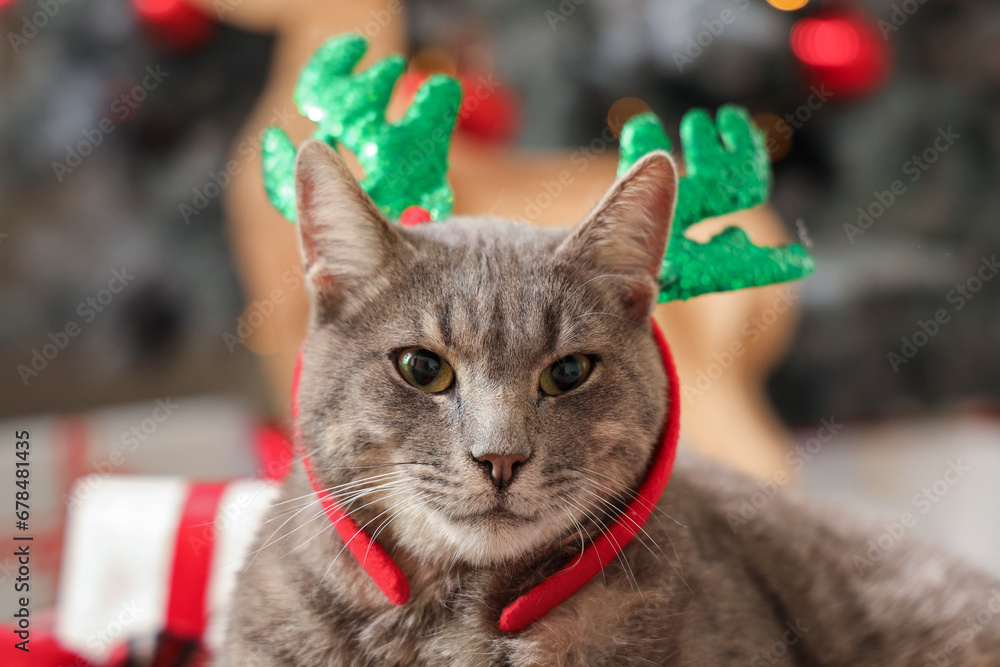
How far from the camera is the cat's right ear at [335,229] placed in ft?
2.53

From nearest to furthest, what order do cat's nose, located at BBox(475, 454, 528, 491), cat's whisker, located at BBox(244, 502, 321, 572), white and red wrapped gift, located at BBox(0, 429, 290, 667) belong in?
cat's nose, located at BBox(475, 454, 528, 491), cat's whisker, located at BBox(244, 502, 321, 572), white and red wrapped gift, located at BBox(0, 429, 290, 667)

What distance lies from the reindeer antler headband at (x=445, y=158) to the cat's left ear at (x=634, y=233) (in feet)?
0.15

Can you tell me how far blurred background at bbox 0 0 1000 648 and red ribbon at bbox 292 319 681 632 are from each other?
117 centimetres

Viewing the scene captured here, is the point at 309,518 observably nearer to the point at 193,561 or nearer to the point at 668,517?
the point at 668,517

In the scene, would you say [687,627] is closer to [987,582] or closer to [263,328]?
[987,582]

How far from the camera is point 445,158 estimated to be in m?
0.94

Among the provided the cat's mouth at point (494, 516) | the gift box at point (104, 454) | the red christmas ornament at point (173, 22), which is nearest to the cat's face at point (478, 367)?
the cat's mouth at point (494, 516)

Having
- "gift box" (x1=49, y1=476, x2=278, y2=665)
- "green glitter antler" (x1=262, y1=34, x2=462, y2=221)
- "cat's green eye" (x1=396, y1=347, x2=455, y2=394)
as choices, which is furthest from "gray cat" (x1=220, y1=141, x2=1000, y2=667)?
"gift box" (x1=49, y1=476, x2=278, y2=665)

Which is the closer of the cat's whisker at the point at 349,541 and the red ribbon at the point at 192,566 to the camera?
the cat's whisker at the point at 349,541

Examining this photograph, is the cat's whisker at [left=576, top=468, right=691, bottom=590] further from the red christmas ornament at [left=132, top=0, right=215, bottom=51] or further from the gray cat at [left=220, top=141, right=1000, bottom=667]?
the red christmas ornament at [left=132, top=0, right=215, bottom=51]

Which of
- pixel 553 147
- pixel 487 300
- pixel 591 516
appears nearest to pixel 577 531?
pixel 591 516

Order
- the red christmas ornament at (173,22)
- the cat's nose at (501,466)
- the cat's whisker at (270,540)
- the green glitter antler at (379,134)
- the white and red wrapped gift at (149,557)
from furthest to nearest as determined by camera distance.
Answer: the red christmas ornament at (173,22) < the white and red wrapped gift at (149,557) < the green glitter antler at (379,134) < the cat's whisker at (270,540) < the cat's nose at (501,466)

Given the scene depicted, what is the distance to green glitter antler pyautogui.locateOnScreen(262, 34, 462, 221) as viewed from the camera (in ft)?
3.01

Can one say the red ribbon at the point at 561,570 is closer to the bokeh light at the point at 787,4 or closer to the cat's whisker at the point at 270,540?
the cat's whisker at the point at 270,540
